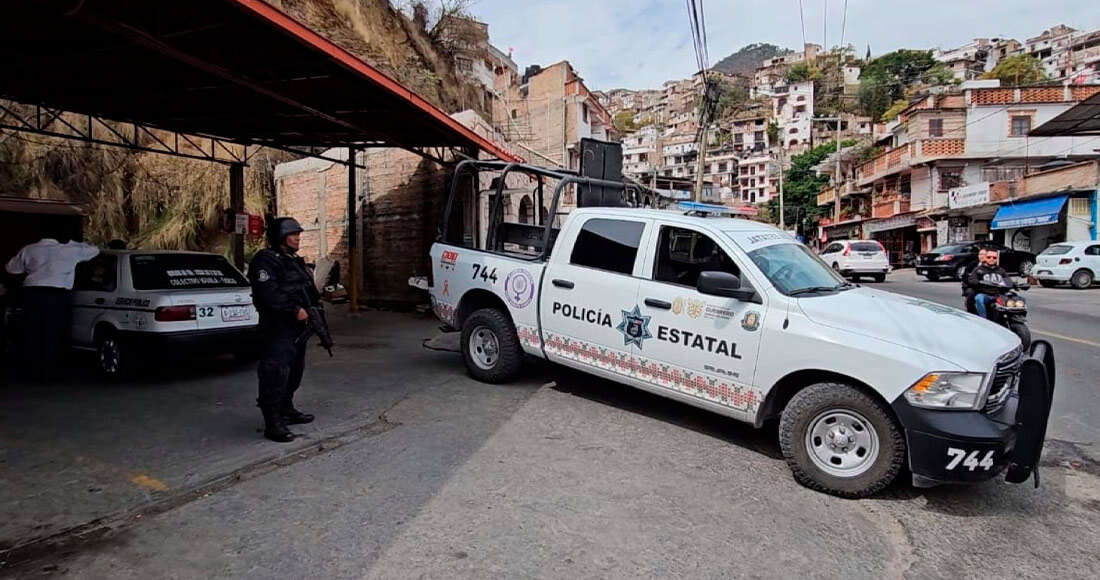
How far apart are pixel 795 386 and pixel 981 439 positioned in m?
1.12

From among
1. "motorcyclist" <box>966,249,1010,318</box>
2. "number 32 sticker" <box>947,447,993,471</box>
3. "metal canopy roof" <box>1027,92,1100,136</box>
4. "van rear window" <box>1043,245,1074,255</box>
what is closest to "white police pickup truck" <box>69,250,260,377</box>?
"number 32 sticker" <box>947,447,993,471</box>

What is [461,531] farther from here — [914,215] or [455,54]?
[914,215]

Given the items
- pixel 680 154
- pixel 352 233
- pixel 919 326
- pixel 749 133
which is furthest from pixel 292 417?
pixel 749 133

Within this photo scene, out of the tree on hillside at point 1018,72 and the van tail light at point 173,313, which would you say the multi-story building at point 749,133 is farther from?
the van tail light at point 173,313

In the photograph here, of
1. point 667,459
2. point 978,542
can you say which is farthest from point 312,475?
point 978,542

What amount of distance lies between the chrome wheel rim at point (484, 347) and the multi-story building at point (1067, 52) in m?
79.1

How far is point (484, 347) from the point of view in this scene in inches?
253

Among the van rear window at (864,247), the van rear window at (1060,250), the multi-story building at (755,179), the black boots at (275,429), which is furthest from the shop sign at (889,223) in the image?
the black boots at (275,429)

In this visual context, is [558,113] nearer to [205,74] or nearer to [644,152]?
[205,74]

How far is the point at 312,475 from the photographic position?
3.97 m

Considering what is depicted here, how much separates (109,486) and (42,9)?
4.62 metres

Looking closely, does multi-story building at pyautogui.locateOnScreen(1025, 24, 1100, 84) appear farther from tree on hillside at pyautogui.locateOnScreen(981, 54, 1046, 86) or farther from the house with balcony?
the house with balcony

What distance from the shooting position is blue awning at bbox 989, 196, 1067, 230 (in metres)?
26.0

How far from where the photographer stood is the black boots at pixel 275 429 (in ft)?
15.1
